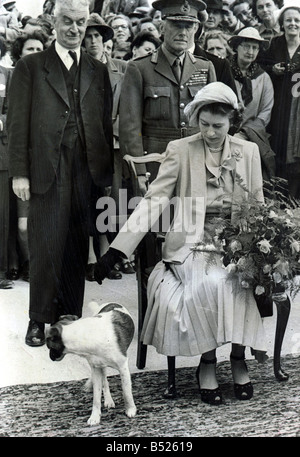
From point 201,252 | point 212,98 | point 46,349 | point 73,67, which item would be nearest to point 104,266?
point 201,252

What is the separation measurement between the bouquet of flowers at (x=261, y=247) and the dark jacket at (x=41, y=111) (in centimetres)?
109

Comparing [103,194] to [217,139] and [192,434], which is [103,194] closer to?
[217,139]

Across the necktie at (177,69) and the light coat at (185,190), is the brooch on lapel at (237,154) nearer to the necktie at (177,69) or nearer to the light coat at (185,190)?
the light coat at (185,190)

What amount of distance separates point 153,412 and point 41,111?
1845 millimetres

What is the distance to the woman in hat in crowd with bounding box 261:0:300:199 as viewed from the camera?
4.80 m

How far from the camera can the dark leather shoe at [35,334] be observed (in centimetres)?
446

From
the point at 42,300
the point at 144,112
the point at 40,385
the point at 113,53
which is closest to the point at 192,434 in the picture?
the point at 40,385

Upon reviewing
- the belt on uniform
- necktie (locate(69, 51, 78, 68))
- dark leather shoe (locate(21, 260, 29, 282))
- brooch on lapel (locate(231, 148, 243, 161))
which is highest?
necktie (locate(69, 51, 78, 68))

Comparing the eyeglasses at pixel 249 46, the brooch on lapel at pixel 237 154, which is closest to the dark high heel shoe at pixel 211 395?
the brooch on lapel at pixel 237 154

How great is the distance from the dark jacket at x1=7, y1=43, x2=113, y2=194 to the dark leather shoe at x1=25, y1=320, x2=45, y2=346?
797 mm

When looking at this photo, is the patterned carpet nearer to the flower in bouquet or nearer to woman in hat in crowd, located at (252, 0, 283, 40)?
the flower in bouquet

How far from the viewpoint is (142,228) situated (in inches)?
169

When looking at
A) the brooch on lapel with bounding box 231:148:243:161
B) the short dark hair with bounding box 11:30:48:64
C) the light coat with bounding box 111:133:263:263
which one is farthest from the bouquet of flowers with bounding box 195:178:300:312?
the short dark hair with bounding box 11:30:48:64

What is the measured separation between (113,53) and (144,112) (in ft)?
1.35
